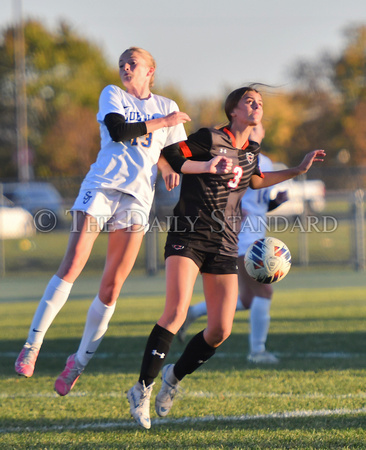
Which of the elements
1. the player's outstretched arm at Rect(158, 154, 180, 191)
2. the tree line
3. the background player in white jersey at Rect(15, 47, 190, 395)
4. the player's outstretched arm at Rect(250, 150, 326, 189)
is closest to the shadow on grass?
the background player in white jersey at Rect(15, 47, 190, 395)

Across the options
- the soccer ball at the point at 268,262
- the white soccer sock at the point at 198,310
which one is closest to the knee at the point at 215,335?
the soccer ball at the point at 268,262

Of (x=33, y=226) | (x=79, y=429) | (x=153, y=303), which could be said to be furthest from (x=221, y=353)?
(x=33, y=226)

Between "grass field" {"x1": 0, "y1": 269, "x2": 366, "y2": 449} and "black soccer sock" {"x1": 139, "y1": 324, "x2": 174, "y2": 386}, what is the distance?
1.00 ft

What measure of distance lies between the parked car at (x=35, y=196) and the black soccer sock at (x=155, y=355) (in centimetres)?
1558

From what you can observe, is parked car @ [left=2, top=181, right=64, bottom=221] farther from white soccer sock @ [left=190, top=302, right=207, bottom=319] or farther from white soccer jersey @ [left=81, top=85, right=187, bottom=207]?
white soccer jersey @ [left=81, top=85, right=187, bottom=207]

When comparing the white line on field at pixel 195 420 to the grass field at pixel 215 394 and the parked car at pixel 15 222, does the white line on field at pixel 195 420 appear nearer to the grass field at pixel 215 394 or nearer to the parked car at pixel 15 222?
the grass field at pixel 215 394

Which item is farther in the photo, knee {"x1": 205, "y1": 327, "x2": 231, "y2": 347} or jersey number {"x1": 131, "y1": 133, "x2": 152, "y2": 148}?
jersey number {"x1": 131, "y1": 133, "x2": 152, "y2": 148}

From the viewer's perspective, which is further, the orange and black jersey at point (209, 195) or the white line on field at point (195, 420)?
the orange and black jersey at point (209, 195)

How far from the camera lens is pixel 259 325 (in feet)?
22.7

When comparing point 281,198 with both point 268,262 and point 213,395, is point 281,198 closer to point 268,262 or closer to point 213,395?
point 268,262

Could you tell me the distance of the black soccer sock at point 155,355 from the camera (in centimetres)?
449

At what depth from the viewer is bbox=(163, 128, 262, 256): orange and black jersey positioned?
15.2 ft

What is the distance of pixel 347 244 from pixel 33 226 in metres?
9.22

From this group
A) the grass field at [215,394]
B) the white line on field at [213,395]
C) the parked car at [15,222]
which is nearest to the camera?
the grass field at [215,394]
